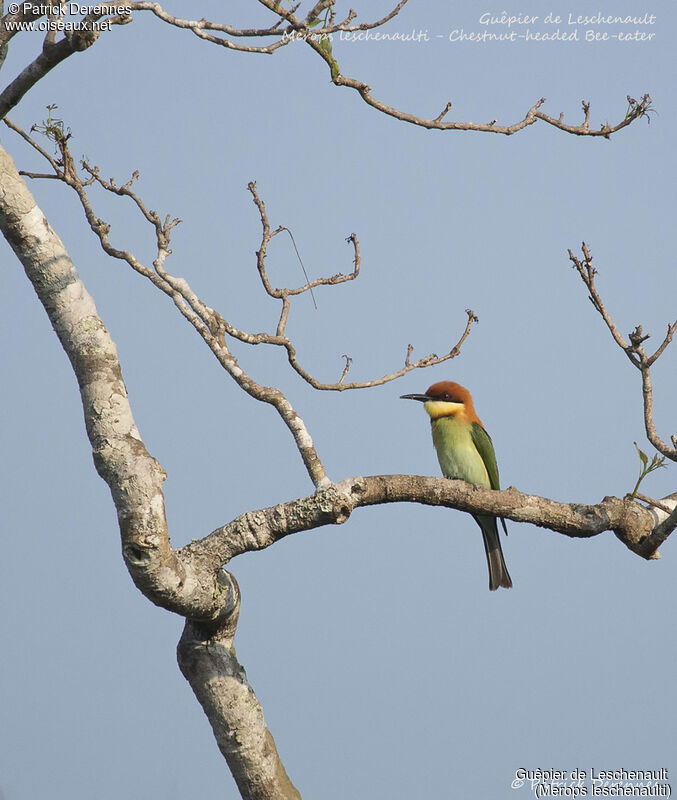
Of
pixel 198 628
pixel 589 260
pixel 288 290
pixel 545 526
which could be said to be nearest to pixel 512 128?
pixel 589 260

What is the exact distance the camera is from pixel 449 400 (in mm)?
6434

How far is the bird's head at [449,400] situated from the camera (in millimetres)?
6410

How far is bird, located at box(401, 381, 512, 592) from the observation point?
20.2 ft

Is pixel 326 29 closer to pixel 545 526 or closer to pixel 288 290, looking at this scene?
pixel 288 290

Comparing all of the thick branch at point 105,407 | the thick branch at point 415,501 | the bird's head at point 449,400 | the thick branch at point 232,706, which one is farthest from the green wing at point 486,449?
the thick branch at point 105,407

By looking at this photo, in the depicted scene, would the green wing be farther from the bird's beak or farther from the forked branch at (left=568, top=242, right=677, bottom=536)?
the forked branch at (left=568, top=242, right=677, bottom=536)

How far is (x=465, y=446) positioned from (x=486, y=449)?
15 centimetres

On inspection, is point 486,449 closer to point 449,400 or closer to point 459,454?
point 459,454

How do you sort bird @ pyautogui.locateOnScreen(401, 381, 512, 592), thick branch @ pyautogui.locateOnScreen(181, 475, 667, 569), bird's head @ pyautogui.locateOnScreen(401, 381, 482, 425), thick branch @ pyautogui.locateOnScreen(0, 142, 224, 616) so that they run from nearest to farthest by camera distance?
thick branch @ pyautogui.locateOnScreen(0, 142, 224, 616) → thick branch @ pyautogui.locateOnScreen(181, 475, 667, 569) → bird @ pyautogui.locateOnScreen(401, 381, 512, 592) → bird's head @ pyautogui.locateOnScreen(401, 381, 482, 425)

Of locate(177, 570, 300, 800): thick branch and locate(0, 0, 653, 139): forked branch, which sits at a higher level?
locate(0, 0, 653, 139): forked branch

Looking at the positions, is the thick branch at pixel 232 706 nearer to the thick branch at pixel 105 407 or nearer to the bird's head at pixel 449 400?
the thick branch at pixel 105 407

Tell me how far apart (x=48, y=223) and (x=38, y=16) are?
0.93 metres

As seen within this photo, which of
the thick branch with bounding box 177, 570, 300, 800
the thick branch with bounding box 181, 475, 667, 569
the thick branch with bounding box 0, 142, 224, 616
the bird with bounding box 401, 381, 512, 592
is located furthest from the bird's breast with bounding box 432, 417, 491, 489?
the thick branch with bounding box 0, 142, 224, 616

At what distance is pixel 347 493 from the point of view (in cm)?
373
